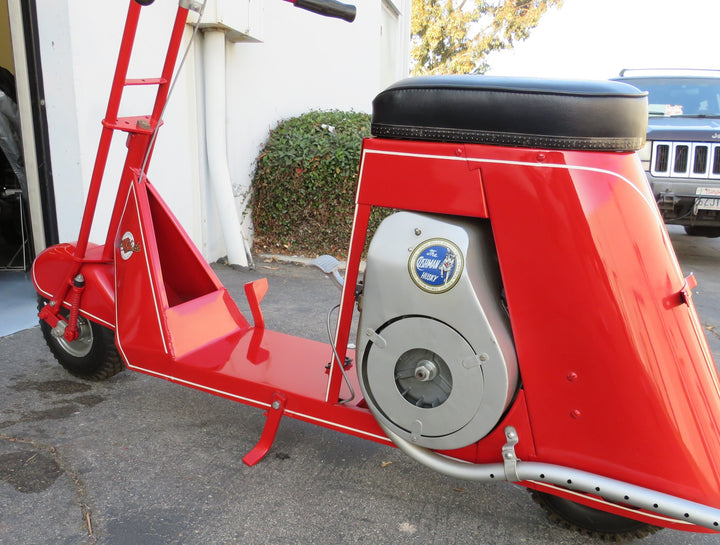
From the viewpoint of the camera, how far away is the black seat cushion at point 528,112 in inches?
61.4

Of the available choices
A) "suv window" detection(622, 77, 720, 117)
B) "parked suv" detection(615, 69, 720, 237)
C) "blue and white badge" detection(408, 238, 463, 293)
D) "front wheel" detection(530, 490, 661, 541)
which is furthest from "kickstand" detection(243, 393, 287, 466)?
"suv window" detection(622, 77, 720, 117)

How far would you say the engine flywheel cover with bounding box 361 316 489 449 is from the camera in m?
1.70

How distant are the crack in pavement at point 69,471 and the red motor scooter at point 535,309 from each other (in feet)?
3.08

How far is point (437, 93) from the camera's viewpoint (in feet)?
5.47

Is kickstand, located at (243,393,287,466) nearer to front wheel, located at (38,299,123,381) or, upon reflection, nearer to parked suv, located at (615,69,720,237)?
front wheel, located at (38,299,123,381)

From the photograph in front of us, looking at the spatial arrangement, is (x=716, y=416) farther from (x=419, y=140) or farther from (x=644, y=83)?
(x=644, y=83)

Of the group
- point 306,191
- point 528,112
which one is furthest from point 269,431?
point 306,191

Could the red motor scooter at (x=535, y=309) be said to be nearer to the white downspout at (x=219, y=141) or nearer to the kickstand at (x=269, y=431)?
the kickstand at (x=269, y=431)

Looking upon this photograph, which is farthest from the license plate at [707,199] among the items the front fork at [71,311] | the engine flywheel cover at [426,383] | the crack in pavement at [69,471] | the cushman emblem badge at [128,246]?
the crack in pavement at [69,471]

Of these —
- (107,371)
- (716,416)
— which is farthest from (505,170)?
(107,371)

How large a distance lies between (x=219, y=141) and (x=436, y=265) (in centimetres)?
372

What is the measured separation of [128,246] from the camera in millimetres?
2469

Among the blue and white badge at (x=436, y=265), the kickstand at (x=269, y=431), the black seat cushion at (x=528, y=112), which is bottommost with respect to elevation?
the kickstand at (x=269, y=431)

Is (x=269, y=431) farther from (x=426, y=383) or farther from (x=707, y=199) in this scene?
(x=707, y=199)
